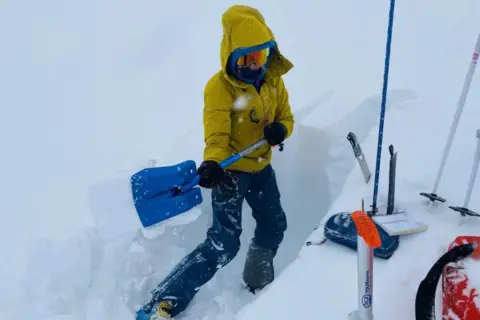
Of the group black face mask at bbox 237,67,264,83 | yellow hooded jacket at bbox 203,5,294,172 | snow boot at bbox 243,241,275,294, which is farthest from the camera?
snow boot at bbox 243,241,275,294

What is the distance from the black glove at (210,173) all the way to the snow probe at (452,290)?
1.19 metres

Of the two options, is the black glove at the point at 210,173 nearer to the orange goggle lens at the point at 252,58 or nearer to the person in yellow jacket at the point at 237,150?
the person in yellow jacket at the point at 237,150

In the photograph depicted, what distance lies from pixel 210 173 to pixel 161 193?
57 centimetres

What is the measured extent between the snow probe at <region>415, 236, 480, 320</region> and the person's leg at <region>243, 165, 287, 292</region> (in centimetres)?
143

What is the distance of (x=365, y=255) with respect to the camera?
1786 millimetres

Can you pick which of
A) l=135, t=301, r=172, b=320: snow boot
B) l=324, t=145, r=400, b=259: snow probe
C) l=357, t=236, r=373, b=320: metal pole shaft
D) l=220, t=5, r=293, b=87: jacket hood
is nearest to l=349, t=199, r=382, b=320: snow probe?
l=357, t=236, r=373, b=320: metal pole shaft

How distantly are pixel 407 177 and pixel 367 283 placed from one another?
1.49 m

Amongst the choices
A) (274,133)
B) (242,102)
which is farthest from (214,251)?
(242,102)

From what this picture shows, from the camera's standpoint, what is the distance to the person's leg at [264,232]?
3.33 meters

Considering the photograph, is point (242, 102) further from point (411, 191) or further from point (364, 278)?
point (364, 278)

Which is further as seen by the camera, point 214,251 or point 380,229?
point 214,251

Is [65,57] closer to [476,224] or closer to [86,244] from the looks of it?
[86,244]

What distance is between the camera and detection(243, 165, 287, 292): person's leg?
333 centimetres

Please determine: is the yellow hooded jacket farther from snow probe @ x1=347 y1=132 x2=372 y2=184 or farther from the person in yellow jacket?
snow probe @ x1=347 y1=132 x2=372 y2=184
